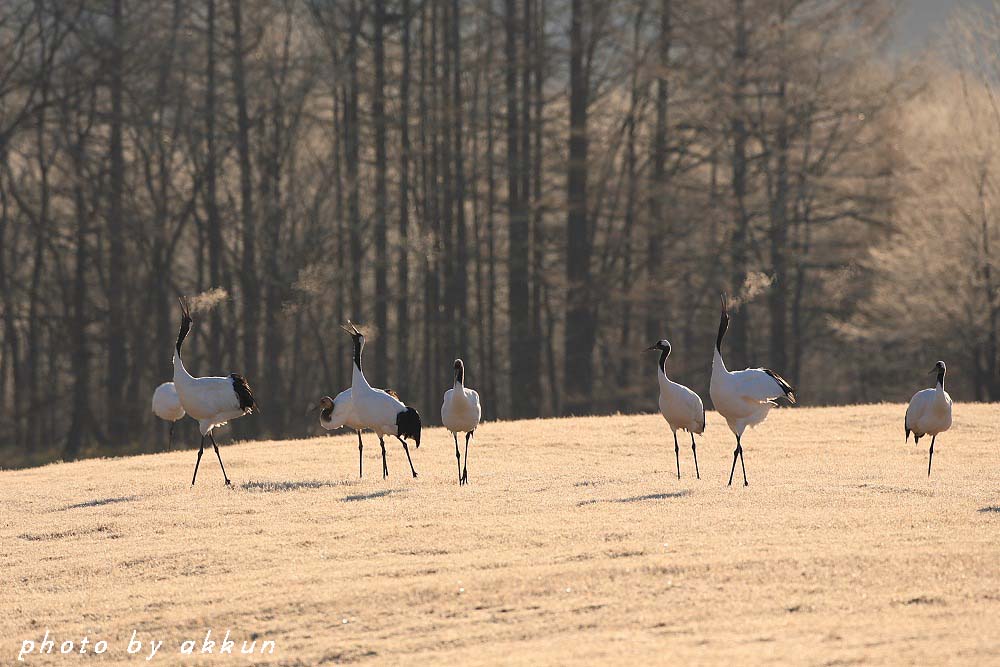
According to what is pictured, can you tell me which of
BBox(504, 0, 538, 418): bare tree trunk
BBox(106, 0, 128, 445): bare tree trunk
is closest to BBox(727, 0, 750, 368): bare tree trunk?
BBox(504, 0, 538, 418): bare tree trunk

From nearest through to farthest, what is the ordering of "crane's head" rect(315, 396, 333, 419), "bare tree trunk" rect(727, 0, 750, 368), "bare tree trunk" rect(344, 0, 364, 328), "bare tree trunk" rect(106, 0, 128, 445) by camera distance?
1. "crane's head" rect(315, 396, 333, 419)
2. "bare tree trunk" rect(106, 0, 128, 445)
3. "bare tree trunk" rect(344, 0, 364, 328)
4. "bare tree trunk" rect(727, 0, 750, 368)

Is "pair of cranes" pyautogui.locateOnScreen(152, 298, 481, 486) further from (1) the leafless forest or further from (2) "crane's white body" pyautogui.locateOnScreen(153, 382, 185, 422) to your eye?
(1) the leafless forest

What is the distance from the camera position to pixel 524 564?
10.5 meters

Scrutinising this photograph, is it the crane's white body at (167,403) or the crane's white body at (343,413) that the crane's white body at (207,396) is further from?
the crane's white body at (167,403)

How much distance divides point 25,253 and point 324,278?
10.2 m

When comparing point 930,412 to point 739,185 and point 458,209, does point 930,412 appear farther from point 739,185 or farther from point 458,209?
point 458,209

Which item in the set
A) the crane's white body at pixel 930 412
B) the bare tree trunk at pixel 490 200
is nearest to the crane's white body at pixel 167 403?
the crane's white body at pixel 930 412

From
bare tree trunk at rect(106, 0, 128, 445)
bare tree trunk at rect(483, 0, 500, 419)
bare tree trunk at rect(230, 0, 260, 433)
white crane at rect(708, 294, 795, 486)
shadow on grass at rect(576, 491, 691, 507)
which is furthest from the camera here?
bare tree trunk at rect(483, 0, 500, 419)

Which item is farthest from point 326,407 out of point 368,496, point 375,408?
point 368,496

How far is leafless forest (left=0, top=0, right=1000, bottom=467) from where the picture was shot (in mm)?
37500

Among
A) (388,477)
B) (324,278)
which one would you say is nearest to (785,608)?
(388,477)

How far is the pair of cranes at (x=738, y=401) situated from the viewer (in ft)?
47.7

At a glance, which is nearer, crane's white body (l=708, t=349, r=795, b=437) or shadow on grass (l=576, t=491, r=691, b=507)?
shadow on grass (l=576, t=491, r=691, b=507)

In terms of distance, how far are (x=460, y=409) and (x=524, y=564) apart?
17.1 ft
